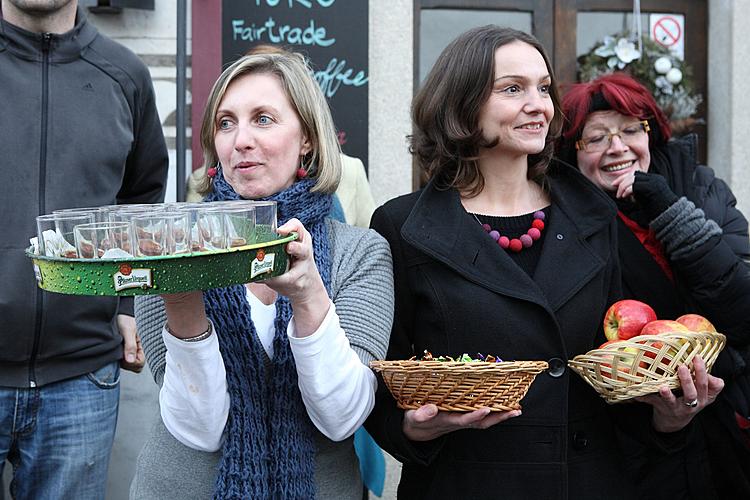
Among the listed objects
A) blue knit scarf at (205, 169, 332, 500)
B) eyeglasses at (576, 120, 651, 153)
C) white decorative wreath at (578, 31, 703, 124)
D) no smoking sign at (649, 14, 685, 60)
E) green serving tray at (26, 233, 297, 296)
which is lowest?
blue knit scarf at (205, 169, 332, 500)

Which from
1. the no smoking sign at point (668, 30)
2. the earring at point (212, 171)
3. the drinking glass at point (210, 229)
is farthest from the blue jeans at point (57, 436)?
the no smoking sign at point (668, 30)

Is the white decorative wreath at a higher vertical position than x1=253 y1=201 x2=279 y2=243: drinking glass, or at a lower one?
higher

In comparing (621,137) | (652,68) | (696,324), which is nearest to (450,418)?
(696,324)

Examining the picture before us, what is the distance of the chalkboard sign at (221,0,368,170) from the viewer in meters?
4.26

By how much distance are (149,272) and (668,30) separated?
391 cm

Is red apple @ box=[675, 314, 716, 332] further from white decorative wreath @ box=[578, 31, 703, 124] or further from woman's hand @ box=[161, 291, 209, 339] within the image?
white decorative wreath @ box=[578, 31, 703, 124]

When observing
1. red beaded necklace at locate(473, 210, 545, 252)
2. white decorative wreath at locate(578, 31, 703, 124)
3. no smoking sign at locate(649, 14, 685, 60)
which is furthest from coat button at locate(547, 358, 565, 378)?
no smoking sign at locate(649, 14, 685, 60)

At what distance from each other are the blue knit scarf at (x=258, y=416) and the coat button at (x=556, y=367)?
24.1 inches

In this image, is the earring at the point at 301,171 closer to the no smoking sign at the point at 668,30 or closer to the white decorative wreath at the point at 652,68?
the white decorative wreath at the point at 652,68

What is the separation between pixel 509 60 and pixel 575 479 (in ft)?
3.51

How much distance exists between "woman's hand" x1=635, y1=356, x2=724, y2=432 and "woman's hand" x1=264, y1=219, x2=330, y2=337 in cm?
82

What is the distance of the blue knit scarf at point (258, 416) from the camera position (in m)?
1.96

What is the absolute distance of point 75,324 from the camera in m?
2.86

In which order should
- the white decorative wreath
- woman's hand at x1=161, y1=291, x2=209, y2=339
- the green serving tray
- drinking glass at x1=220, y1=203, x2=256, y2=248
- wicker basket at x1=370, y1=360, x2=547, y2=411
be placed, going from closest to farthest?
the green serving tray
drinking glass at x1=220, y1=203, x2=256, y2=248
woman's hand at x1=161, y1=291, x2=209, y2=339
wicker basket at x1=370, y1=360, x2=547, y2=411
the white decorative wreath
